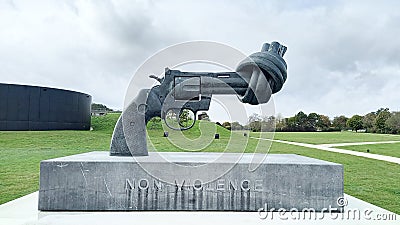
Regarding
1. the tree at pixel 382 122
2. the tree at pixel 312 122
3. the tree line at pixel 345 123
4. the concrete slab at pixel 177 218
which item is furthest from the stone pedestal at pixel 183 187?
the tree at pixel 382 122

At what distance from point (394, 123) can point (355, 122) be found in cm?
888

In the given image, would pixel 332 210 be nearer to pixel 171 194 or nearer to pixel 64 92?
pixel 171 194

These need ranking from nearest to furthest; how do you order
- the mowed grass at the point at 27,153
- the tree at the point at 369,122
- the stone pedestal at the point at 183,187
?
the stone pedestal at the point at 183,187 → the mowed grass at the point at 27,153 → the tree at the point at 369,122

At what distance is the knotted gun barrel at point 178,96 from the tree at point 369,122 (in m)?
55.6

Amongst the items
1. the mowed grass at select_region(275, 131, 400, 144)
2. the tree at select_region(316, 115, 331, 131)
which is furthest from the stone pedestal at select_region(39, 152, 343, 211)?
the tree at select_region(316, 115, 331, 131)

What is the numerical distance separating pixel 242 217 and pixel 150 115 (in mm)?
2057

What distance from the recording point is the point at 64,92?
94.4ft

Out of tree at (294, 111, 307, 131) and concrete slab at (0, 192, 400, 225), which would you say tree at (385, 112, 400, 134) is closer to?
tree at (294, 111, 307, 131)

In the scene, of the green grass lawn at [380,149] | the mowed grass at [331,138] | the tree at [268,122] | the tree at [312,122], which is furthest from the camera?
the tree at [312,122]

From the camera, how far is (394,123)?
166ft

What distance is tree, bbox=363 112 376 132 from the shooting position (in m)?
55.9

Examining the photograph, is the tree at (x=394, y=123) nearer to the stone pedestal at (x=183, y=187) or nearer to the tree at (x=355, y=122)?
the tree at (x=355, y=122)

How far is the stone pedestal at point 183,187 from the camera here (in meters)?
4.82

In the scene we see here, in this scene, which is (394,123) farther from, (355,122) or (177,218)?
(177,218)
